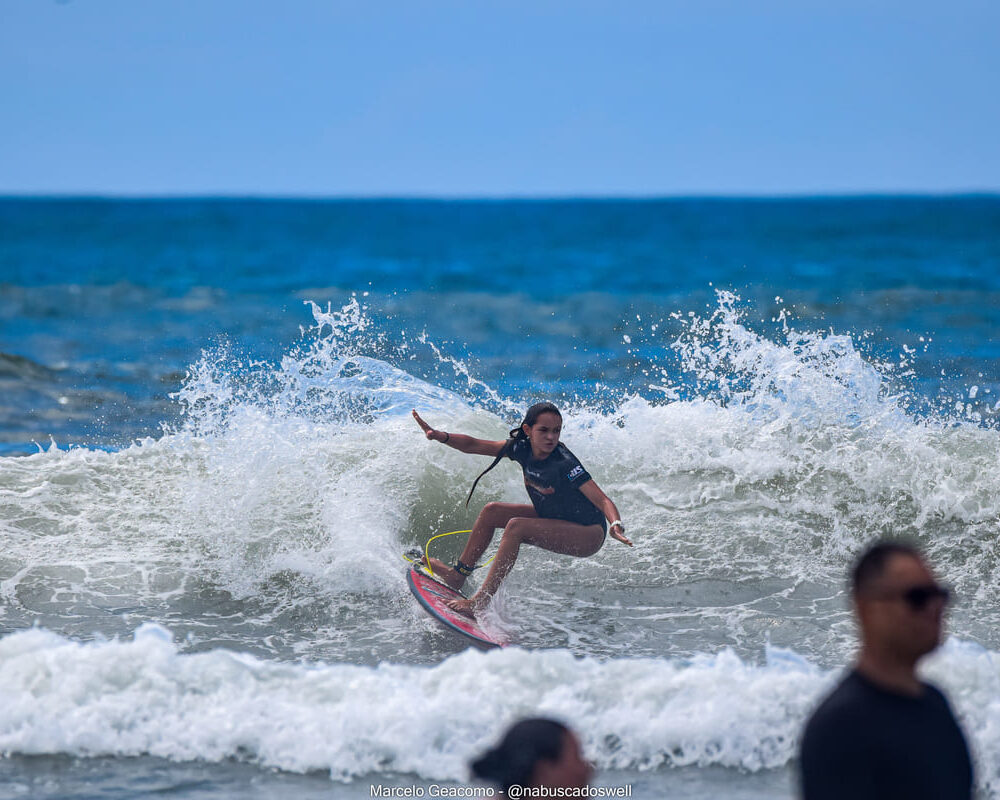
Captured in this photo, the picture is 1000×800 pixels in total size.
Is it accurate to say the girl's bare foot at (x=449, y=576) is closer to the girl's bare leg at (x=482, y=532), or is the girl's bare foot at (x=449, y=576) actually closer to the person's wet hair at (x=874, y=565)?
the girl's bare leg at (x=482, y=532)

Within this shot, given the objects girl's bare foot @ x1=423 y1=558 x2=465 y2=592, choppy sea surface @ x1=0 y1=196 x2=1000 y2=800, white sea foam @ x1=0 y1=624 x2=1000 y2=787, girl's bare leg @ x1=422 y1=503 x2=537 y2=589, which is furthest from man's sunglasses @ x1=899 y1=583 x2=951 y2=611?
girl's bare foot @ x1=423 y1=558 x2=465 y2=592

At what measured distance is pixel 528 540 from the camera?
24.3ft

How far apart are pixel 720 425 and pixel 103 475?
590 cm

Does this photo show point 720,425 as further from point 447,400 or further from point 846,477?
point 447,400

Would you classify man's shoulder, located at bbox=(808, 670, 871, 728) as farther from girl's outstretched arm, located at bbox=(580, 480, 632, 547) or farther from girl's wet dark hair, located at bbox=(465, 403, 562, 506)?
girl's wet dark hair, located at bbox=(465, 403, 562, 506)

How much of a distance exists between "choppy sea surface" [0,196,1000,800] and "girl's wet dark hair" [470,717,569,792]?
8.55ft

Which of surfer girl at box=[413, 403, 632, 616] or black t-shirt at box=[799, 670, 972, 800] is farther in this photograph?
surfer girl at box=[413, 403, 632, 616]

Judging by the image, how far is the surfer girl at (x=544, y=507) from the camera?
7.28 meters

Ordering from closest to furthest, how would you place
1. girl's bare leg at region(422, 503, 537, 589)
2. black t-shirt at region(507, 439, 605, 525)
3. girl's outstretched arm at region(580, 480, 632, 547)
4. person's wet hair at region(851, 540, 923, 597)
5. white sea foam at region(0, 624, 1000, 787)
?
1. person's wet hair at region(851, 540, 923, 597)
2. white sea foam at region(0, 624, 1000, 787)
3. girl's outstretched arm at region(580, 480, 632, 547)
4. black t-shirt at region(507, 439, 605, 525)
5. girl's bare leg at region(422, 503, 537, 589)

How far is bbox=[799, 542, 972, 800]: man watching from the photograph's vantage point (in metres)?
2.42

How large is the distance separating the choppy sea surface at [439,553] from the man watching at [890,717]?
2.63m

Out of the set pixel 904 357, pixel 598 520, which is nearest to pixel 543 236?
pixel 904 357

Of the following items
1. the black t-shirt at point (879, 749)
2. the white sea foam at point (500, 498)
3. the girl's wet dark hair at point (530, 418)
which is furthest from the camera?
the white sea foam at point (500, 498)

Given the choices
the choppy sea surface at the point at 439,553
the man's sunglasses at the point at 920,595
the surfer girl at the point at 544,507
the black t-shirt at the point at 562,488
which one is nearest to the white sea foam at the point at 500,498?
the choppy sea surface at the point at 439,553
